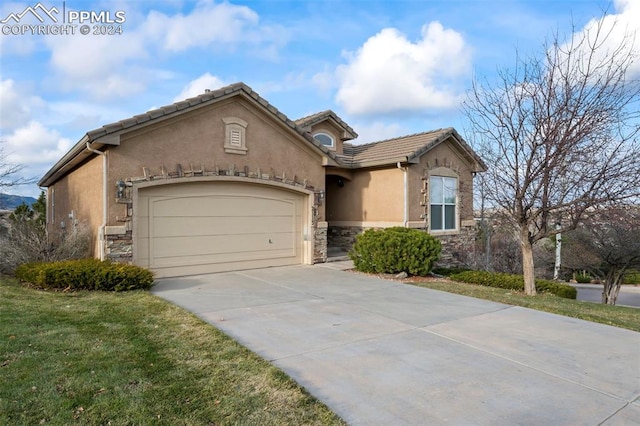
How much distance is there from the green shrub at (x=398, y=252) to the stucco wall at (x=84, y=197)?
6.72m

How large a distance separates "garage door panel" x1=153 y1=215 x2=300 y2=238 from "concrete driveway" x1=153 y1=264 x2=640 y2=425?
Answer: 2.34m

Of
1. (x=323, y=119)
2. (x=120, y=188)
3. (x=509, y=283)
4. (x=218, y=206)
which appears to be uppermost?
(x=323, y=119)

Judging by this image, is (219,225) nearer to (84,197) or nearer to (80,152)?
(84,197)

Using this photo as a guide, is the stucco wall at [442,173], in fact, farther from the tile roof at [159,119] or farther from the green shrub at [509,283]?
the tile roof at [159,119]

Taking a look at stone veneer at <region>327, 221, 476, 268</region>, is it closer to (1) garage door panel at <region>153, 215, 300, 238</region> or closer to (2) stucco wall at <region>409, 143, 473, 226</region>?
(2) stucco wall at <region>409, 143, 473, 226</region>

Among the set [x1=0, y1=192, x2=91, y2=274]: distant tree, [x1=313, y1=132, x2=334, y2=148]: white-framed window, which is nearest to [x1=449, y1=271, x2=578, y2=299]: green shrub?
[x1=313, y1=132, x2=334, y2=148]: white-framed window

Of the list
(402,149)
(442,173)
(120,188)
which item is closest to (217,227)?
(120,188)

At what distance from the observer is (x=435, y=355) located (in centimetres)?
473

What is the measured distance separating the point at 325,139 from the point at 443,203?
5137 mm

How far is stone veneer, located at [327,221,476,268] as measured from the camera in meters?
15.1

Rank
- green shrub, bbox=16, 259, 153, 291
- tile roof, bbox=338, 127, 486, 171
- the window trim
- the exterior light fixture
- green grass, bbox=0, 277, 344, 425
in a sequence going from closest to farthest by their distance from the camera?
green grass, bbox=0, 277, 344, 425, green shrub, bbox=16, 259, 153, 291, the exterior light fixture, tile roof, bbox=338, 127, 486, 171, the window trim

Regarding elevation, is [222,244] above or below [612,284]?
above

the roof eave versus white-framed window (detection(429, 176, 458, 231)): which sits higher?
the roof eave

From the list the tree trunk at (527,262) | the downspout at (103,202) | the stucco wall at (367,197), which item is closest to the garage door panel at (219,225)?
the downspout at (103,202)
